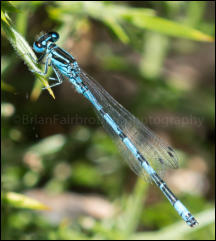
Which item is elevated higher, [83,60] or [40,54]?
[83,60]

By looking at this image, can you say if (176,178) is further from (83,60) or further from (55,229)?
(55,229)

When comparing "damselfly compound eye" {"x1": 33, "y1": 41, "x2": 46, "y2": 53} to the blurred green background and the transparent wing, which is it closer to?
the blurred green background

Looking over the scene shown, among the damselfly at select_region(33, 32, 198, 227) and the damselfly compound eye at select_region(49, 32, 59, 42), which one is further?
the damselfly at select_region(33, 32, 198, 227)

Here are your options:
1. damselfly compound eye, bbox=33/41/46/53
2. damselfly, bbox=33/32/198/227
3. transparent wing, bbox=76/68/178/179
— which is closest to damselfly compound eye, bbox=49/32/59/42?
damselfly compound eye, bbox=33/41/46/53

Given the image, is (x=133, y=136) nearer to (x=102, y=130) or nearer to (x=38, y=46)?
(x=102, y=130)

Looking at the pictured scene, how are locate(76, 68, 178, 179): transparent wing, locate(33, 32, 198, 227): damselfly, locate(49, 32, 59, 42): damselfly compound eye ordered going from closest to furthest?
locate(49, 32, 59, 42): damselfly compound eye
locate(33, 32, 198, 227): damselfly
locate(76, 68, 178, 179): transparent wing

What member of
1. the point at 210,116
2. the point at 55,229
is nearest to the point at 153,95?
the point at 210,116

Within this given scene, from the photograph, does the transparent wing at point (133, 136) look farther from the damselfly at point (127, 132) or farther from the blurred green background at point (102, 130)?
the blurred green background at point (102, 130)
